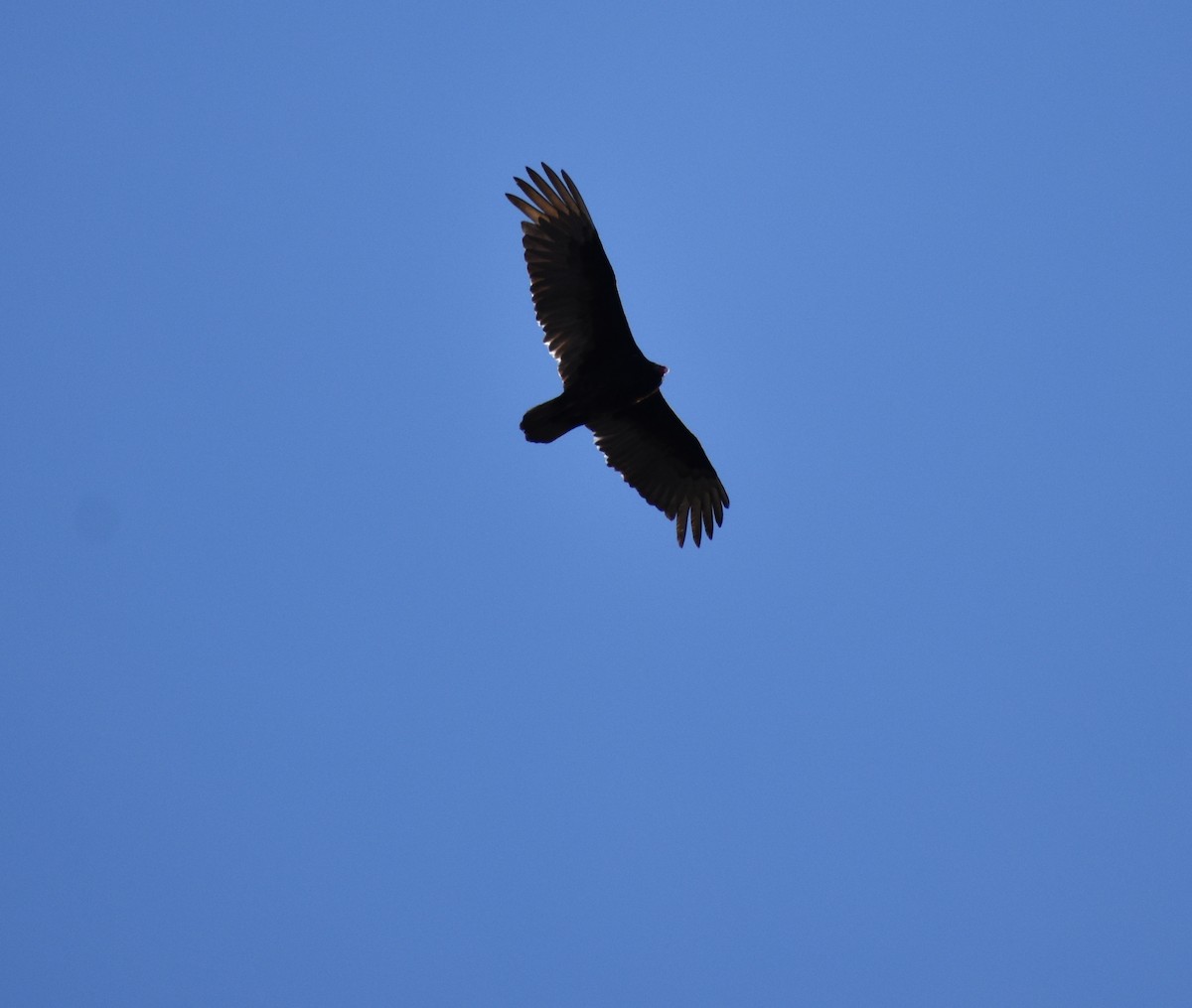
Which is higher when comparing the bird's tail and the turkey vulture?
the turkey vulture

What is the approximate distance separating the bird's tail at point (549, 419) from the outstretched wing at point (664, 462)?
83 cm

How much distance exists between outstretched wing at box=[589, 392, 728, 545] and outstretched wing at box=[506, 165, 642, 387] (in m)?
0.97

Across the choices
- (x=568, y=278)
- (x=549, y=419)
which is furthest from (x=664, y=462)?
(x=568, y=278)

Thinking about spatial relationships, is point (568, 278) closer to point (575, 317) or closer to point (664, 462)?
point (575, 317)

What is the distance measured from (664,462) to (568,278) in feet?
8.30

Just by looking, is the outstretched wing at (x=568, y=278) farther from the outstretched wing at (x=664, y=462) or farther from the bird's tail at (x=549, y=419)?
the outstretched wing at (x=664, y=462)

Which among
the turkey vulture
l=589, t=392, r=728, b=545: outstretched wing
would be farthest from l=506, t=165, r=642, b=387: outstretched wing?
l=589, t=392, r=728, b=545: outstretched wing

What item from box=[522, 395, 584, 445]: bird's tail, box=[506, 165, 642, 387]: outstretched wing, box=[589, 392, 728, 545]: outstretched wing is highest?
box=[506, 165, 642, 387]: outstretched wing

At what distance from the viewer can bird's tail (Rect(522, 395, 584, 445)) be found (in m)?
13.5

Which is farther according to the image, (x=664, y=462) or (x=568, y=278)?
(x=664, y=462)

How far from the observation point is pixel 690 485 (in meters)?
15.1

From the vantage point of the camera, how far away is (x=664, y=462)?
49.2ft

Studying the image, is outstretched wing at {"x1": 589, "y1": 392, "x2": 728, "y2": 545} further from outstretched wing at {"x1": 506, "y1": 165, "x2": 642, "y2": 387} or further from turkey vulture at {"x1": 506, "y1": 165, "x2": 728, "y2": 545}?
outstretched wing at {"x1": 506, "y1": 165, "x2": 642, "y2": 387}

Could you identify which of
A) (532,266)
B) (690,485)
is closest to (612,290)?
(532,266)
